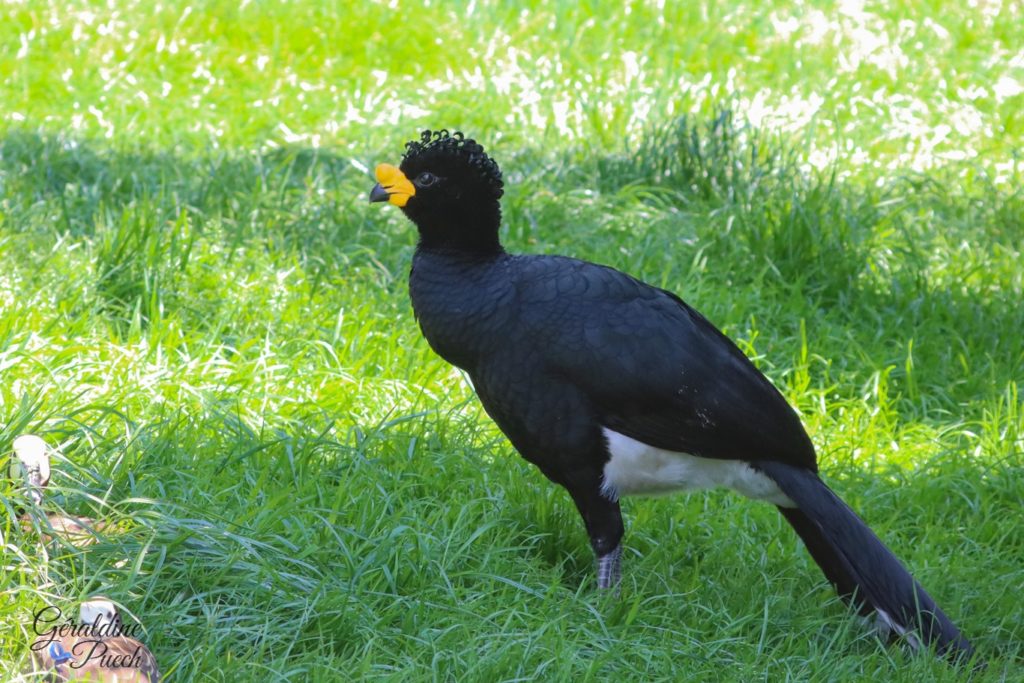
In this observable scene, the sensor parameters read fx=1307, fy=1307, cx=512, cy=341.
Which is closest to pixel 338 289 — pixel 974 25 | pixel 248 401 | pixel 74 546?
pixel 248 401

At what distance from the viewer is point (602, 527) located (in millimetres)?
3973

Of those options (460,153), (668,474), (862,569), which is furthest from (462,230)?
(862,569)

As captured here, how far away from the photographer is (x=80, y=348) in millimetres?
4758

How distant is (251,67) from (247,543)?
5.30 metres

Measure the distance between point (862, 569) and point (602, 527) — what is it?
2.61ft

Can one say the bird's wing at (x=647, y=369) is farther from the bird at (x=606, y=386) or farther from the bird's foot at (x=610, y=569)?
the bird's foot at (x=610, y=569)

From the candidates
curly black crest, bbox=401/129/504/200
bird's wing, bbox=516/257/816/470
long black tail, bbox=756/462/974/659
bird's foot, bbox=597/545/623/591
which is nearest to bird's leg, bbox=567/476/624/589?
bird's foot, bbox=597/545/623/591

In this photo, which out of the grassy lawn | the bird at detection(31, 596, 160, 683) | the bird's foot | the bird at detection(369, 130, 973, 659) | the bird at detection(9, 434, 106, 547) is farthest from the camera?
the bird's foot

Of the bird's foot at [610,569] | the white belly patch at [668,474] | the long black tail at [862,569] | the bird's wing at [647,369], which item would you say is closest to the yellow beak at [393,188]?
the bird's wing at [647,369]

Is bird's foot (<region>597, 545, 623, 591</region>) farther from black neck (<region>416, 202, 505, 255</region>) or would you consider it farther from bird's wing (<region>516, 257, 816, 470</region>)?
black neck (<region>416, 202, 505, 255</region>)

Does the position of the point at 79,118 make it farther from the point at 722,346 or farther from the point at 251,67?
the point at 722,346

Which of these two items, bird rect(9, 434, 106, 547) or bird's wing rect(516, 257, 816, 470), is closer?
bird rect(9, 434, 106, 547)

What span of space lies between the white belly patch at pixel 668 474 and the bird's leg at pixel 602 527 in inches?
1.4

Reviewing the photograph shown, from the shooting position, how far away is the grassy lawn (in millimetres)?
3629
